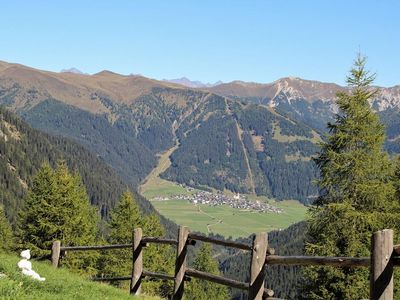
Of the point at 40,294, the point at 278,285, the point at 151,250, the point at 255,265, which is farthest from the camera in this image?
the point at 278,285

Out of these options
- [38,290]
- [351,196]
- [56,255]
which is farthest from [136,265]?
[351,196]

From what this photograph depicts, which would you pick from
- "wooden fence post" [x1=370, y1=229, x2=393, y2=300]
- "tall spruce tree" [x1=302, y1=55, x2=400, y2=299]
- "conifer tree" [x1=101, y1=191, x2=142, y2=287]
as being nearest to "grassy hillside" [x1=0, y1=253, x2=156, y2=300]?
"wooden fence post" [x1=370, y1=229, x2=393, y2=300]

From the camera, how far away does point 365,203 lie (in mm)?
24188

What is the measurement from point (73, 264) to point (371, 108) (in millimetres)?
25611

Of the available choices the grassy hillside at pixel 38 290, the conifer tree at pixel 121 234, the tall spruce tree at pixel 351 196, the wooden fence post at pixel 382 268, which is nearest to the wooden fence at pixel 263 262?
the wooden fence post at pixel 382 268

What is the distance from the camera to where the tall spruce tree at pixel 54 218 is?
39.6 metres

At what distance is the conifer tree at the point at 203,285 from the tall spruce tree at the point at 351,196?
3030 cm

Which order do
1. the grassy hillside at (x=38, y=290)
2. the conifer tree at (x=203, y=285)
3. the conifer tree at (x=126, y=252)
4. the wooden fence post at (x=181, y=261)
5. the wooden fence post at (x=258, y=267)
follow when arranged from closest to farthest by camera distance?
1. the grassy hillside at (x=38, y=290)
2. the wooden fence post at (x=258, y=267)
3. the wooden fence post at (x=181, y=261)
4. the conifer tree at (x=126, y=252)
5. the conifer tree at (x=203, y=285)

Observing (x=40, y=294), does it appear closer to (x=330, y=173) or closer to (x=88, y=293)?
(x=88, y=293)

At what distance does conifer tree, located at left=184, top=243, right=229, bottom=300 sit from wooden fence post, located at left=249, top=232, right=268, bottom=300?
138ft

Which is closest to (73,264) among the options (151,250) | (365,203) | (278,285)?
(151,250)

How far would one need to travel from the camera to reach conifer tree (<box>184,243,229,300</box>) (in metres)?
55.1

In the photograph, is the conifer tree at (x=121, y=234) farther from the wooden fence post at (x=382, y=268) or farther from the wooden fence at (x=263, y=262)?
the wooden fence post at (x=382, y=268)

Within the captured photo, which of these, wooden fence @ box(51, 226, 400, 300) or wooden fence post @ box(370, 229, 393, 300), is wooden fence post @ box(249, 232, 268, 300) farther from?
wooden fence post @ box(370, 229, 393, 300)
